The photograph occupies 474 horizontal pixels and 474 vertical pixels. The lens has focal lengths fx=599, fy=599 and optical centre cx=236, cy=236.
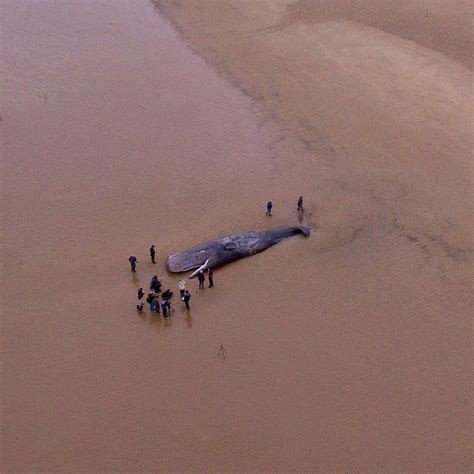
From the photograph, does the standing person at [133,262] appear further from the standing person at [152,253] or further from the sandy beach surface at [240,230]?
the standing person at [152,253]

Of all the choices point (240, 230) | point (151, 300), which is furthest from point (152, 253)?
point (240, 230)

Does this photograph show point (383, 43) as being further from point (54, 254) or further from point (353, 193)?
point (54, 254)

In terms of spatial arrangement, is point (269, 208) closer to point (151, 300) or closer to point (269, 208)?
point (269, 208)

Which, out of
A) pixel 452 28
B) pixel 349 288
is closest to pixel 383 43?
pixel 452 28

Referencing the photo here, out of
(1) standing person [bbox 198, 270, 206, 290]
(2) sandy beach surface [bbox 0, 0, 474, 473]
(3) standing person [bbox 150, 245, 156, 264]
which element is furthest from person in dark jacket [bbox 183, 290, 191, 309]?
(3) standing person [bbox 150, 245, 156, 264]

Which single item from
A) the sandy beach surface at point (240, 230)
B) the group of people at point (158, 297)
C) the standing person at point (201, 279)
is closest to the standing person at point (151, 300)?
the group of people at point (158, 297)
